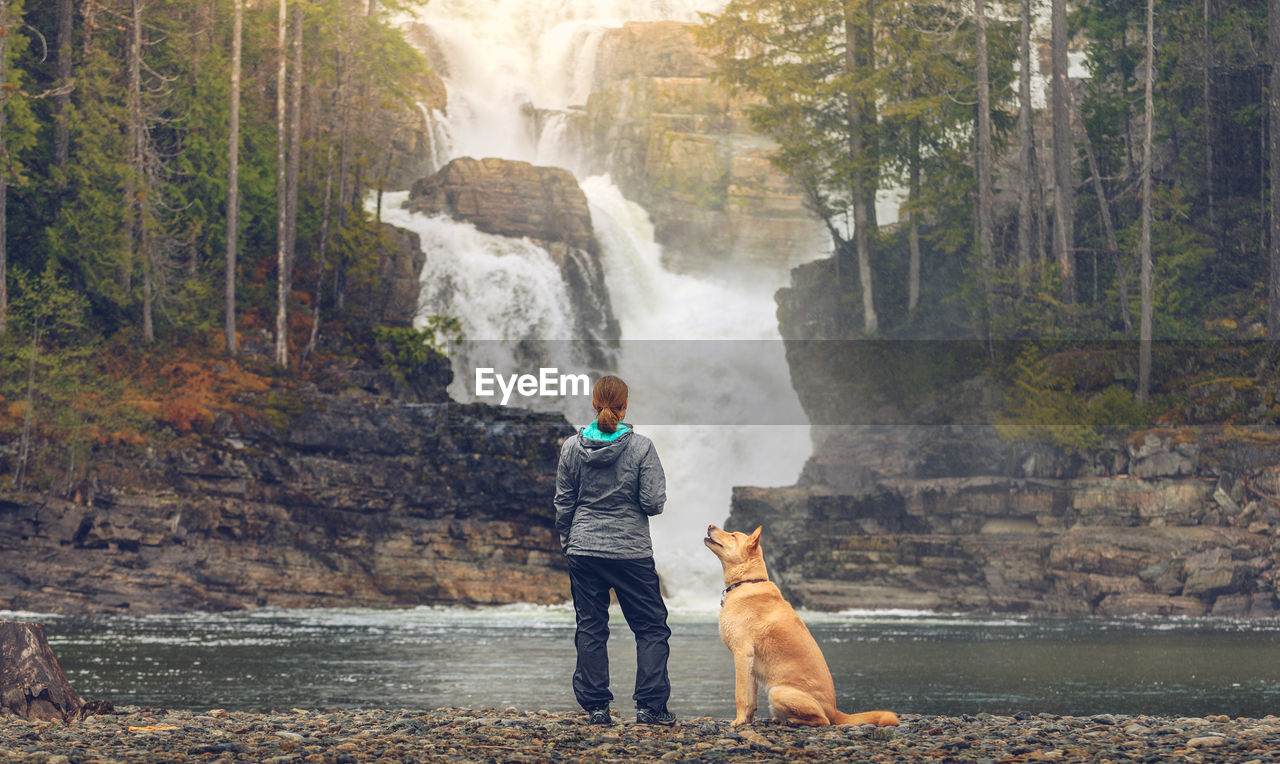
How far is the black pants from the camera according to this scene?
25.1ft

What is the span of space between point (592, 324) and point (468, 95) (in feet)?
92.2

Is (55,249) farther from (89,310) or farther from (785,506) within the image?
(785,506)

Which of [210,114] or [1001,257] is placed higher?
[210,114]

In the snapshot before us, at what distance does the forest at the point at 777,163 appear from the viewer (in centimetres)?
3134

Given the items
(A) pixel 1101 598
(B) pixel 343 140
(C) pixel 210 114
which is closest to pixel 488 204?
(B) pixel 343 140

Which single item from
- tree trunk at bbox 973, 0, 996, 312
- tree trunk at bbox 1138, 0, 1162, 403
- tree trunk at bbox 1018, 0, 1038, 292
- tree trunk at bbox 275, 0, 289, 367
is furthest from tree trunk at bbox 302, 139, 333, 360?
tree trunk at bbox 1138, 0, 1162, 403

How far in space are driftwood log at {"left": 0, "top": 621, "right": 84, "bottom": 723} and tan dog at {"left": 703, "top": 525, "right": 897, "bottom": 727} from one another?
4972 mm

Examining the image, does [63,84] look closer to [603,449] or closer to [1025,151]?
[1025,151]

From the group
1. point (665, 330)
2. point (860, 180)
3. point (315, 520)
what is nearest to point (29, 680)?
point (315, 520)

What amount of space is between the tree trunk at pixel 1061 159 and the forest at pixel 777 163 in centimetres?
7

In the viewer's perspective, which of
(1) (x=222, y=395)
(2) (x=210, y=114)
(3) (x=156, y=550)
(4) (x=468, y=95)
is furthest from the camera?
(4) (x=468, y=95)

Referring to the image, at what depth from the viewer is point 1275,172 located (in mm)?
32781

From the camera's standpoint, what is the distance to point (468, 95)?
69875mm

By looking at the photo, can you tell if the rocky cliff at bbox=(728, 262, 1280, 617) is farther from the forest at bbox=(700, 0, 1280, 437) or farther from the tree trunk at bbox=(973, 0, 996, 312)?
the tree trunk at bbox=(973, 0, 996, 312)
